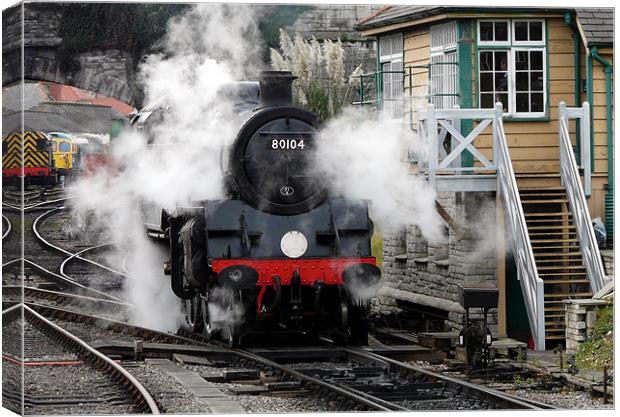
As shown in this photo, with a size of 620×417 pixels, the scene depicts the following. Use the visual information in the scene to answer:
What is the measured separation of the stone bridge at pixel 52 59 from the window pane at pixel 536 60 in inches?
138

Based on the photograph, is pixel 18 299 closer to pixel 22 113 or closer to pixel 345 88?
pixel 22 113

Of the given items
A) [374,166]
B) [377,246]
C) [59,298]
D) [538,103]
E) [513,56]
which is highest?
[513,56]

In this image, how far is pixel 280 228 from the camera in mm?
13484

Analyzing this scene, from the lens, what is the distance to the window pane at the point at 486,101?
13.6 meters

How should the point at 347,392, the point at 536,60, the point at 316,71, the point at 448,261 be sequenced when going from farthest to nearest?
the point at 448,261 < the point at 316,71 < the point at 536,60 < the point at 347,392

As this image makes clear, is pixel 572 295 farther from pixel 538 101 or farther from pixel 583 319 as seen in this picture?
pixel 538 101

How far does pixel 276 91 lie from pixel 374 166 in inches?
42.8

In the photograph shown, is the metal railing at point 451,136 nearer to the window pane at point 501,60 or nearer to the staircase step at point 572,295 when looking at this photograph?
the window pane at point 501,60

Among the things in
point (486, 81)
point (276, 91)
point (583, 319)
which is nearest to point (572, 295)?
point (583, 319)

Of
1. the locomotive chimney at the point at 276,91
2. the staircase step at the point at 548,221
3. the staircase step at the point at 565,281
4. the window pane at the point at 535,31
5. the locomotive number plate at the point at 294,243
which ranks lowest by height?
the staircase step at the point at 565,281

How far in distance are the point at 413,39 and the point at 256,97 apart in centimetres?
153

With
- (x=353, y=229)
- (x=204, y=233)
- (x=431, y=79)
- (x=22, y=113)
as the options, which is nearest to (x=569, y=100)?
(x=431, y=79)

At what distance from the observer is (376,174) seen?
1357 centimetres

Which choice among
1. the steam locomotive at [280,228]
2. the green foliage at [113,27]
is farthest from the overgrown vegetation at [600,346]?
the green foliage at [113,27]
